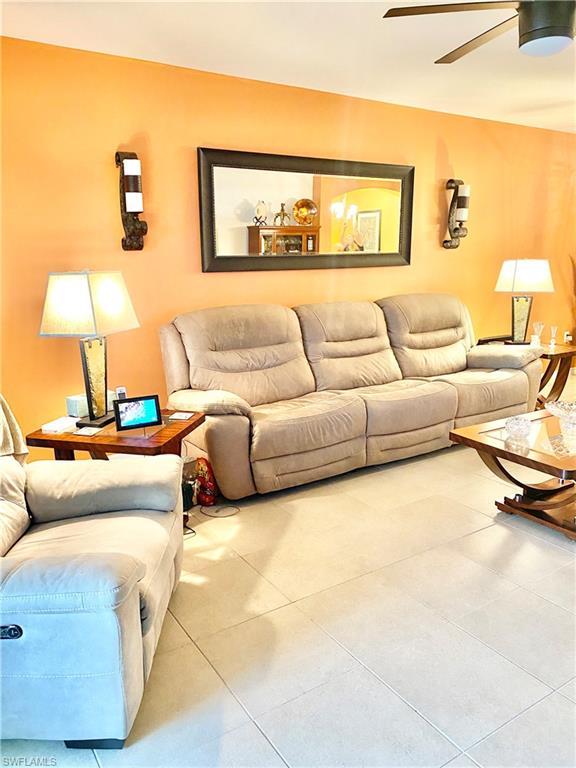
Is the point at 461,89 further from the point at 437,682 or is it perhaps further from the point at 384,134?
the point at 437,682

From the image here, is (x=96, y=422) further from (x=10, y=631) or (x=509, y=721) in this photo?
(x=509, y=721)

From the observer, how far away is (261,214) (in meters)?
3.92

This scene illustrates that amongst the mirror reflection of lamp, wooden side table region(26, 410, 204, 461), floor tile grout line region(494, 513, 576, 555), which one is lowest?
floor tile grout line region(494, 513, 576, 555)

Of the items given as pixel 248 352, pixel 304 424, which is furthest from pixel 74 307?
pixel 304 424

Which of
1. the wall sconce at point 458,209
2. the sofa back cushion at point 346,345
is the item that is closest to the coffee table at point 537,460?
the sofa back cushion at point 346,345

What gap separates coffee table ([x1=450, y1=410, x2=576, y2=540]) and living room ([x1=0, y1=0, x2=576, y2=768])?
2 centimetres

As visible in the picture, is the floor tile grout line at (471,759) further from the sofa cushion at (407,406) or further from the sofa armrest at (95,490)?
the sofa cushion at (407,406)

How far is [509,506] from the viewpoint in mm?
2963

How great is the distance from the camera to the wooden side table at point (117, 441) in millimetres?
2484

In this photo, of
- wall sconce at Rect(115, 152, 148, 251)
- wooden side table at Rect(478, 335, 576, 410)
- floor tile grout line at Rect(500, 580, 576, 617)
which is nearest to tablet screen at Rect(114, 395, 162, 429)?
wall sconce at Rect(115, 152, 148, 251)

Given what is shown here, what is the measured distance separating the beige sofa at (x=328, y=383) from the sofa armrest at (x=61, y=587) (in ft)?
5.12

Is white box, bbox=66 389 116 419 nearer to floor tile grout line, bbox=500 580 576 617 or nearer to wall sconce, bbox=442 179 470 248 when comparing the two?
floor tile grout line, bbox=500 580 576 617

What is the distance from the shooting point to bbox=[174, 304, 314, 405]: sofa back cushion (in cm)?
342

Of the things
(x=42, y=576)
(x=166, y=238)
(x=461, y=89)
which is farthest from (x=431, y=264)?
(x=42, y=576)
